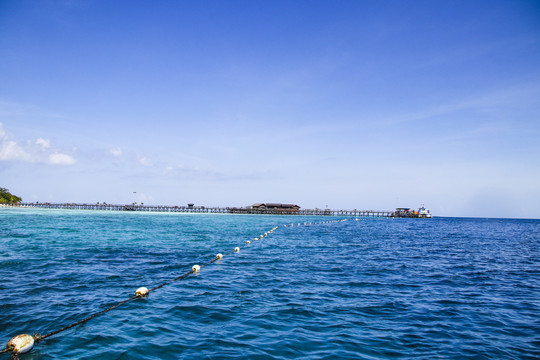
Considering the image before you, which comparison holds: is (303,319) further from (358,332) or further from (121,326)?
(121,326)

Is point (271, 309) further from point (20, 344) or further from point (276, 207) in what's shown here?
point (276, 207)

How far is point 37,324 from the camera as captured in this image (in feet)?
28.3

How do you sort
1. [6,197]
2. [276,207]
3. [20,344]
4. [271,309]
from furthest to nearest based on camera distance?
1. [276,207]
2. [6,197]
3. [271,309]
4. [20,344]

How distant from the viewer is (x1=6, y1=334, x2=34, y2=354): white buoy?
673 centimetres

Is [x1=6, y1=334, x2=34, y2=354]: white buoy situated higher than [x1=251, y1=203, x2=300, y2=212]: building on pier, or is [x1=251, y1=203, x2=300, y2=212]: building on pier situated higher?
[x1=251, y1=203, x2=300, y2=212]: building on pier

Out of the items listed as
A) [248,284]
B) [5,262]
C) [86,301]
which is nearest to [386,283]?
[248,284]

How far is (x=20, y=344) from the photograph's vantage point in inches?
269

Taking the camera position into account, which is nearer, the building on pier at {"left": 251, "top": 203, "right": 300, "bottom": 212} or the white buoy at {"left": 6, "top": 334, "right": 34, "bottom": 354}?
the white buoy at {"left": 6, "top": 334, "right": 34, "bottom": 354}

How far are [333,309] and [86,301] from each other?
8.24 meters

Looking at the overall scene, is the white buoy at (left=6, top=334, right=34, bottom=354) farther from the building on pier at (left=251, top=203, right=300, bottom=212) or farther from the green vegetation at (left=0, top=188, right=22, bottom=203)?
the green vegetation at (left=0, top=188, right=22, bottom=203)

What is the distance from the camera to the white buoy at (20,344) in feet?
22.1

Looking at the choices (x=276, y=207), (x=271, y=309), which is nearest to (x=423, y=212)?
(x=276, y=207)

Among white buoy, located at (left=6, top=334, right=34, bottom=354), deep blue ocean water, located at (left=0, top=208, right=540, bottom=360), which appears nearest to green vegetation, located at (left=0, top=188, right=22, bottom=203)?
deep blue ocean water, located at (left=0, top=208, right=540, bottom=360)

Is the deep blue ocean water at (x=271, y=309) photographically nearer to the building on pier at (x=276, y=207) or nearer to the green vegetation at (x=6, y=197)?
the building on pier at (x=276, y=207)
